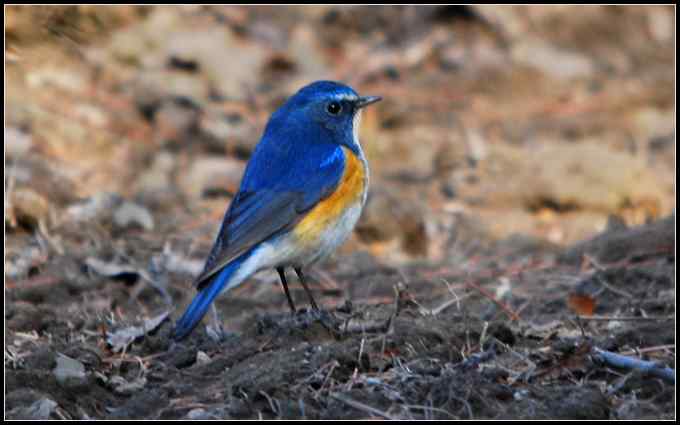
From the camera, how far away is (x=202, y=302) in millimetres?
4934

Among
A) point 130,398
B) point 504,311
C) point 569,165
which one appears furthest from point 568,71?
point 130,398

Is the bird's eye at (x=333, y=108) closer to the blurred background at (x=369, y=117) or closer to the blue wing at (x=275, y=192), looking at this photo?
the blue wing at (x=275, y=192)

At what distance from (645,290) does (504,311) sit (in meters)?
0.88

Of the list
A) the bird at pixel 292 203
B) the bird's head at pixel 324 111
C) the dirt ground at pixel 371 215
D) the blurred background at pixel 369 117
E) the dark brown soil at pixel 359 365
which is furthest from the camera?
the blurred background at pixel 369 117

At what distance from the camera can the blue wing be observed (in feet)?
17.8

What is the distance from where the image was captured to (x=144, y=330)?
17.3 ft

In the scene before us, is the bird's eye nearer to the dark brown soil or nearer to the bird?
the bird

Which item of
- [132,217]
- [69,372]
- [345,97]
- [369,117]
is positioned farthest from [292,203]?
[369,117]

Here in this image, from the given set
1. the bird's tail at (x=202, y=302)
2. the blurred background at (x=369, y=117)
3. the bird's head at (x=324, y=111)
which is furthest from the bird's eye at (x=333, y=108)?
the blurred background at (x=369, y=117)

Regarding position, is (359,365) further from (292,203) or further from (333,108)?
(333,108)

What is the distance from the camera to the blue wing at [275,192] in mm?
5422

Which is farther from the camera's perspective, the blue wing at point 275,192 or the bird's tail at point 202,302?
the blue wing at point 275,192

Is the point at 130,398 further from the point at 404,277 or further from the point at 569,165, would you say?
the point at 569,165

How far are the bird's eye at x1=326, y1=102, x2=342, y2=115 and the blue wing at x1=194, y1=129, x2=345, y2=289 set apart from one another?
0.88 feet
